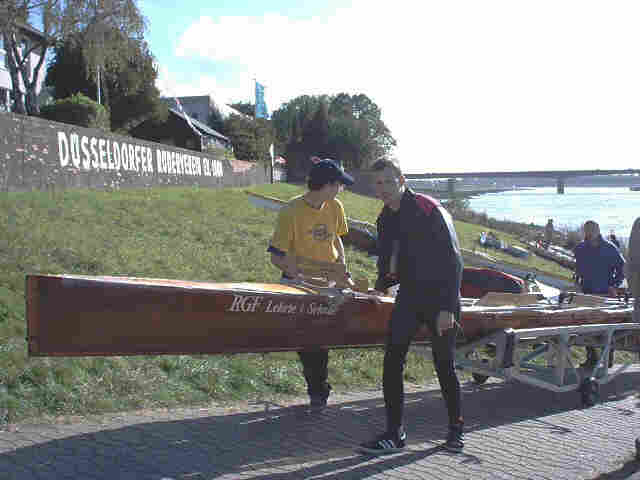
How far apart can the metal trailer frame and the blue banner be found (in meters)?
42.8

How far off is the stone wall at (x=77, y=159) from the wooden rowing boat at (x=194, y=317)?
29.1 ft

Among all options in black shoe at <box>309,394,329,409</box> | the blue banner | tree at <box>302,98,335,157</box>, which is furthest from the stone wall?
tree at <box>302,98,335,157</box>

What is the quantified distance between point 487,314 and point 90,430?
337 centimetres

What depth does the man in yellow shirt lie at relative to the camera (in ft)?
16.4

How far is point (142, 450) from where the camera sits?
4078 millimetres

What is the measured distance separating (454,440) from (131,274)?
4839 mm

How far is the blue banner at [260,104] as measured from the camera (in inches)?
1872

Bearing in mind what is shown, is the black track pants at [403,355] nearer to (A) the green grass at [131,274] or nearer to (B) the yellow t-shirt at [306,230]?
(B) the yellow t-shirt at [306,230]

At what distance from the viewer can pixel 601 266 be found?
8391mm

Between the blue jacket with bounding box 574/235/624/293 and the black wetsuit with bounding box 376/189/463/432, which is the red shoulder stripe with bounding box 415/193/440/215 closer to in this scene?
the black wetsuit with bounding box 376/189/463/432

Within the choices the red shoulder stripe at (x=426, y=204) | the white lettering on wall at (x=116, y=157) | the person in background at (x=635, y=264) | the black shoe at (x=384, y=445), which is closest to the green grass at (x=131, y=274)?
the white lettering on wall at (x=116, y=157)

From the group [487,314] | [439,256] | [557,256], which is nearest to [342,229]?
[439,256]

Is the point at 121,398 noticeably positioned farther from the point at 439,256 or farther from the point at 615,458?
the point at 615,458

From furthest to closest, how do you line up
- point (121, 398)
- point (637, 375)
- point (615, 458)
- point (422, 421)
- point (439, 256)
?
point (637, 375) < point (422, 421) < point (121, 398) < point (615, 458) < point (439, 256)
